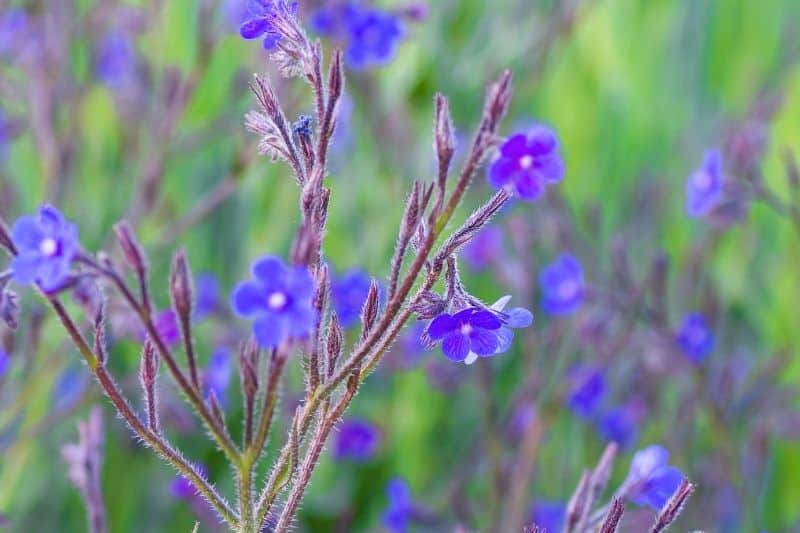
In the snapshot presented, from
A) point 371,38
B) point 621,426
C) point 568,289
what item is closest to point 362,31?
point 371,38

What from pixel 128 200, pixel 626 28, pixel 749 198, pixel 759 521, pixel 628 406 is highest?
pixel 626 28

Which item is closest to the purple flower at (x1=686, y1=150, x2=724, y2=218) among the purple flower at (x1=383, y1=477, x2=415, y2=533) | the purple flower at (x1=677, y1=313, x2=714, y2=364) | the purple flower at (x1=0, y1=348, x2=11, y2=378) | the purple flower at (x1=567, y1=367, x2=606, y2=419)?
the purple flower at (x1=677, y1=313, x2=714, y2=364)

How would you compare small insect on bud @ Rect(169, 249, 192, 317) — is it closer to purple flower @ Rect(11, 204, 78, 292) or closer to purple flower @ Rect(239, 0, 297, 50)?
purple flower @ Rect(11, 204, 78, 292)

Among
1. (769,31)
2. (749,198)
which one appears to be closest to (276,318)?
(749,198)

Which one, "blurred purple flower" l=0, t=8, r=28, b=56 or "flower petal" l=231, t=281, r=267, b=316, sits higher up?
"blurred purple flower" l=0, t=8, r=28, b=56

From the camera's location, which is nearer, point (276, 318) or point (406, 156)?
point (276, 318)

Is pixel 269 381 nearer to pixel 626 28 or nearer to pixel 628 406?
pixel 628 406

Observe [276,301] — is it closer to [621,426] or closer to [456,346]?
[456,346]

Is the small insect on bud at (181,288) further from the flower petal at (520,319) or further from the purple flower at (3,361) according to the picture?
the purple flower at (3,361)
